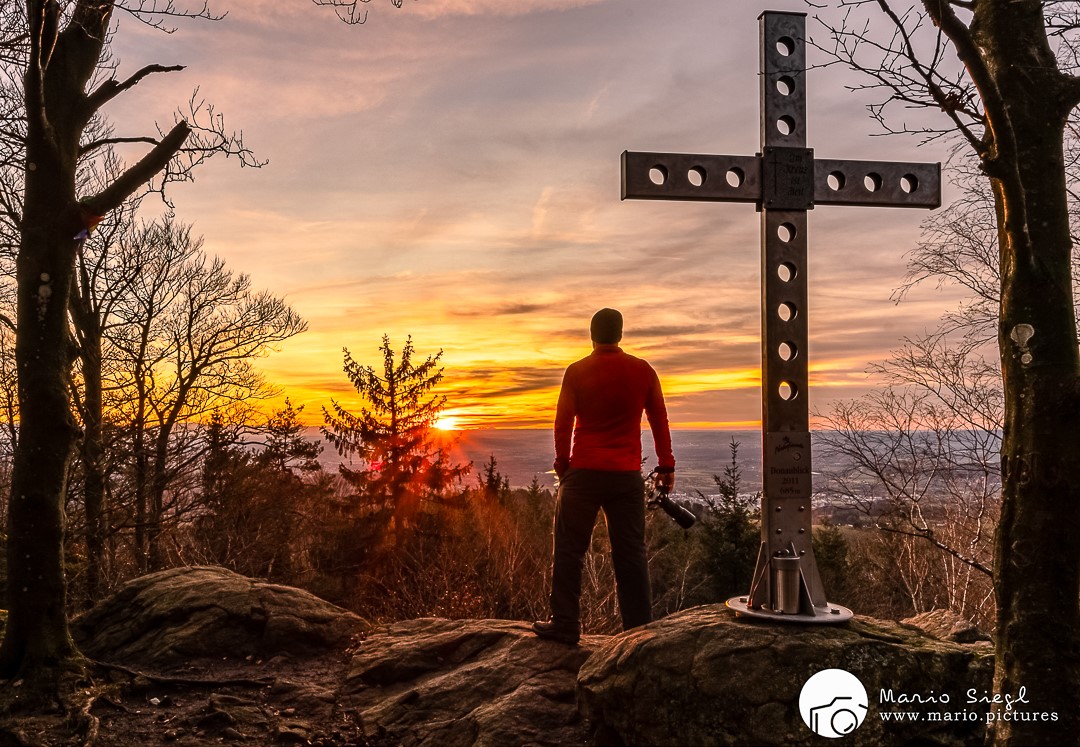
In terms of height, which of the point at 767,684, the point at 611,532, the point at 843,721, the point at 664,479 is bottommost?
the point at 843,721

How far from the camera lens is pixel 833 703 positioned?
3.98m

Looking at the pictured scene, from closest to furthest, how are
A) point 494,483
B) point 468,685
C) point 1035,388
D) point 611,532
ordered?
point 1035,388, point 468,685, point 611,532, point 494,483

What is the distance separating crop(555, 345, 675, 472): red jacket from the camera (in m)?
5.38

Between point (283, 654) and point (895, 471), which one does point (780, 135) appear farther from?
point (895, 471)

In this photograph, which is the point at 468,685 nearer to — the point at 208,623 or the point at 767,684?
the point at 767,684

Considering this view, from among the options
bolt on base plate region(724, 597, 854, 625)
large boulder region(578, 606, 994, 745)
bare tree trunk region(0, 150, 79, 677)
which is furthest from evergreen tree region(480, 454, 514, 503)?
large boulder region(578, 606, 994, 745)

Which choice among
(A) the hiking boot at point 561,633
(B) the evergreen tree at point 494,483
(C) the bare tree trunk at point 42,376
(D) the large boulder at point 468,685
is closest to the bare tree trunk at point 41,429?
(C) the bare tree trunk at point 42,376

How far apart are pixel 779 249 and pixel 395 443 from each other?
2789 centimetres

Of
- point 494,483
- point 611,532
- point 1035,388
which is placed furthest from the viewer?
point 494,483

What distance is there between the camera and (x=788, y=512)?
464cm

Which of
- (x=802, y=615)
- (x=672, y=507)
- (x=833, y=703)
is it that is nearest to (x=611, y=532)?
(x=672, y=507)

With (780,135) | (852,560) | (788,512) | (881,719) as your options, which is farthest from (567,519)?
(852,560)

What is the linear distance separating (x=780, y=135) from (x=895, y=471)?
16296 mm

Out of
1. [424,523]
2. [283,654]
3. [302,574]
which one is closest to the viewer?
[283,654]
